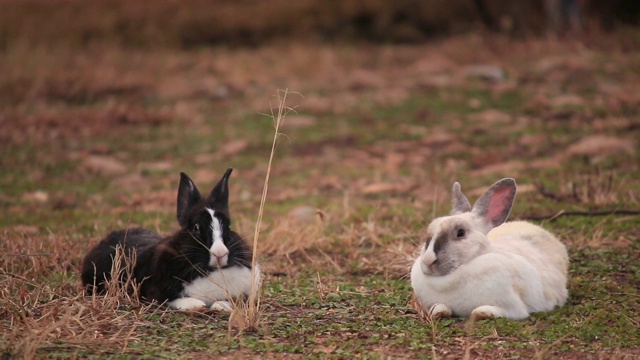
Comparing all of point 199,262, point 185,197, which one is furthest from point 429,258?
point 185,197

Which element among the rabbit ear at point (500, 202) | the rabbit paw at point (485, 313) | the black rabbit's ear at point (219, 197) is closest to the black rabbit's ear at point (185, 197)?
the black rabbit's ear at point (219, 197)

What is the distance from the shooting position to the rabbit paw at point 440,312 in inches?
225

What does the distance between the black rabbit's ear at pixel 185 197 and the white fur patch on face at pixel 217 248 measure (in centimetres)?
27

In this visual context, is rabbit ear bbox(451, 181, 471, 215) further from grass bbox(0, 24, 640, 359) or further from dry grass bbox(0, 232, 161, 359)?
dry grass bbox(0, 232, 161, 359)

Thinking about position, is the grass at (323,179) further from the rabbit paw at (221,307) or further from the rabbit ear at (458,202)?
the rabbit ear at (458,202)

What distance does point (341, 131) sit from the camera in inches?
561

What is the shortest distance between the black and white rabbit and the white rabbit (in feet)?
3.57

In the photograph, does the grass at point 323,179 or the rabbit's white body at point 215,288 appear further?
the rabbit's white body at point 215,288

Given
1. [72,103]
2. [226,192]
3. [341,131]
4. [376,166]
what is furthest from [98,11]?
[226,192]

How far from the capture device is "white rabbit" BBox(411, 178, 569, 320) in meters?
5.67

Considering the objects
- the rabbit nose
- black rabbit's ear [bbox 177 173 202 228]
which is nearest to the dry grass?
black rabbit's ear [bbox 177 173 202 228]

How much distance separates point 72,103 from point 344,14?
23.2 feet

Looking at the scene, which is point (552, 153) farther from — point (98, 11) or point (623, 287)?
point (98, 11)

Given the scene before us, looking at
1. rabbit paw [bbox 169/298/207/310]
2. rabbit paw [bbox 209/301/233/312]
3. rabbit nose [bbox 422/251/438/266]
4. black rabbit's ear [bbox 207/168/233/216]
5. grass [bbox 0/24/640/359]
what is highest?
black rabbit's ear [bbox 207/168/233/216]
